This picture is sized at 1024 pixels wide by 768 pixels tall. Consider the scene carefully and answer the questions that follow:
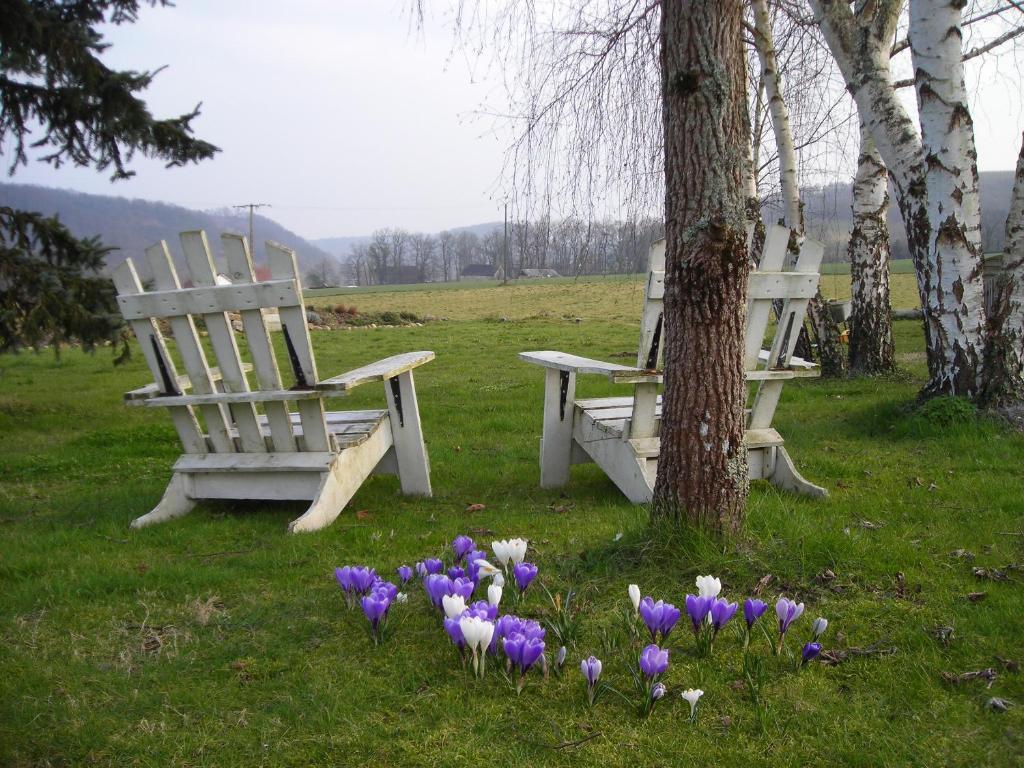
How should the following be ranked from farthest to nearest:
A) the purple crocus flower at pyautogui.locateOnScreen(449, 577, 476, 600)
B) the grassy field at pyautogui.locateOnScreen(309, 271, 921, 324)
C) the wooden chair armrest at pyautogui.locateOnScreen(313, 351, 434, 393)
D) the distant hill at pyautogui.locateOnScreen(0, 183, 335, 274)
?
the distant hill at pyautogui.locateOnScreen(0, 183, 335, 274)
the grassy field at pyautogui.locateOnScreen(309, 271, 921, 324)
the wooden chair armrest at pyautogui.locateOnScreen(313, 351, 434, 393)
the purple crocus flower at pyautogui.locateOnScreen(449, 577, 476, 600)

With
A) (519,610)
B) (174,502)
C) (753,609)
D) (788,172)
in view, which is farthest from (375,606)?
(788,172)

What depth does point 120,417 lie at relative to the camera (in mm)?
8906

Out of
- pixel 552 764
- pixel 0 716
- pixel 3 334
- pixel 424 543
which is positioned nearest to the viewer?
pixel 552 764

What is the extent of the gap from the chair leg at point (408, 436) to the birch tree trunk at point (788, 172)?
567cm

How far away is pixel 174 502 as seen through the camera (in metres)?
4.67

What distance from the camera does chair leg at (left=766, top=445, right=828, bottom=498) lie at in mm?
4602

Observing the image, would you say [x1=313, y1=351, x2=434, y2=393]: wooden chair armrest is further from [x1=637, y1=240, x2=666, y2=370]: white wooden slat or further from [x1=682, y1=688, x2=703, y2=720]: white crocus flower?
[x1=682, y1=688, x2=703, y2=720]: white crocus flower

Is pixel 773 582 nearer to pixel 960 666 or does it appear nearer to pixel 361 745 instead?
pixel 960 666

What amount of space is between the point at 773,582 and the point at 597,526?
1145mm

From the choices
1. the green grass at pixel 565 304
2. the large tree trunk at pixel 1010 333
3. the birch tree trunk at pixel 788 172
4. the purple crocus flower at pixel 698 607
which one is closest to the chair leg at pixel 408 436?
the purple crocus flower at pixel 698 607

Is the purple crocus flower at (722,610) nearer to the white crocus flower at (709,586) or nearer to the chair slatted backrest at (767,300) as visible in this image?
the white crocus flower at (709,586)

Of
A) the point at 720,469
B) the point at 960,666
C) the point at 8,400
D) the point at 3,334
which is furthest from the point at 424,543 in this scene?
the point at 8,400

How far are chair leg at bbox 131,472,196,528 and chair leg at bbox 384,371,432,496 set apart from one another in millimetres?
1306

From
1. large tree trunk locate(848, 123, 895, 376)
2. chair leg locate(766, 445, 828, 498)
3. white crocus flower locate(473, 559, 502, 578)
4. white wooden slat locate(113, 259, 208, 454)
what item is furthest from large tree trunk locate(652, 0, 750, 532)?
large tree trunk locate(848, 123, 895, 376)
